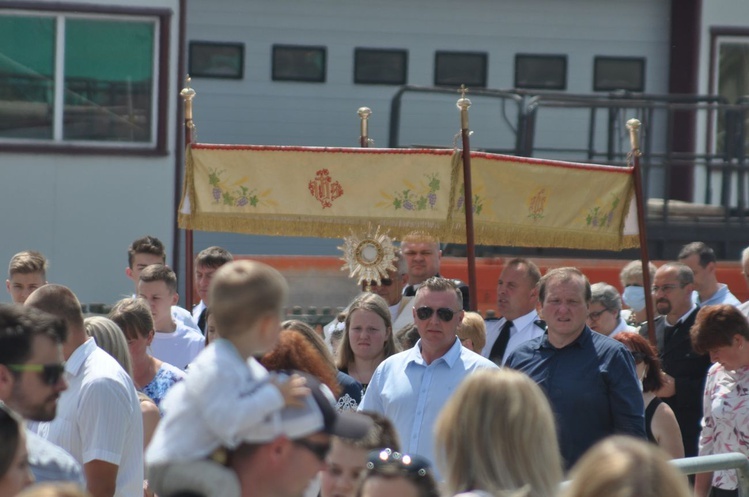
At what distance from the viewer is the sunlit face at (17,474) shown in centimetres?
342

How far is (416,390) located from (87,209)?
746cm

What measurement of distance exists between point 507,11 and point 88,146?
5170 mm

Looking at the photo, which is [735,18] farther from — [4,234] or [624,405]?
[624,405]

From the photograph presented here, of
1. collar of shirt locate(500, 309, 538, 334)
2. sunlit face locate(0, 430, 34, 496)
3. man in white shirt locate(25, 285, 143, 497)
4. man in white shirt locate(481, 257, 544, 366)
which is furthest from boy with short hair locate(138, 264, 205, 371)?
sunlit face locate(0, 430, 34, 496)

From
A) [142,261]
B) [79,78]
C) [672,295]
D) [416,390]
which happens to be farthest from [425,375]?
[79,78]

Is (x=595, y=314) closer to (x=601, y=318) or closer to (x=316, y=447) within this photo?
(x=601, y=318)

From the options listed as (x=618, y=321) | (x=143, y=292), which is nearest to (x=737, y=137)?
(x=618, y=321)

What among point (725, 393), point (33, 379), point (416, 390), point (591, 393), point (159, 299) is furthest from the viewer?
point (159, 299)

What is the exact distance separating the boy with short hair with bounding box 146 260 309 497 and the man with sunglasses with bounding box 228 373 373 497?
20mm

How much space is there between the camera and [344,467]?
168 inches

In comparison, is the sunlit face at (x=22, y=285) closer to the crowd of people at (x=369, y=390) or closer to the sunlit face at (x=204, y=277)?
the crowd of people at (x=369, y=390)

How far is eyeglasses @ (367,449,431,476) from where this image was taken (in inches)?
148

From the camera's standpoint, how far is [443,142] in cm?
1507

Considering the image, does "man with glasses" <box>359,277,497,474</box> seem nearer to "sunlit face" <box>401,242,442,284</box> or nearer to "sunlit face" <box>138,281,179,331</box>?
"sunlit face" <box>138,281,179,331</box>
